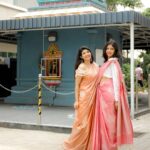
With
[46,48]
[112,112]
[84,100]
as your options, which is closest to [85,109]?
[84,100]

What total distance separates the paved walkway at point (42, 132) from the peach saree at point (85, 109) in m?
1.20

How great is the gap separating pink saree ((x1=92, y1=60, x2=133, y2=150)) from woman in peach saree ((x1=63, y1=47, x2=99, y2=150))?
1.15 feet

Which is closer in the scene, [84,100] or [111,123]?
[111,123]

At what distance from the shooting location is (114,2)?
35812mm

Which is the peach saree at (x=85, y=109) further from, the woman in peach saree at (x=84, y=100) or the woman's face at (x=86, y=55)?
the woman's face at (x=86, y=55)

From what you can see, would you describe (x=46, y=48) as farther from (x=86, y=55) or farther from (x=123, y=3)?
(x=123, y=3)

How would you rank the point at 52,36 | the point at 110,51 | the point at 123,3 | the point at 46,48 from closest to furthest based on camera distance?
the point at 110,51, the point at 52,36, the point at 46,48, the point at 123,3

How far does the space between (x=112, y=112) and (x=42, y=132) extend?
410 cm

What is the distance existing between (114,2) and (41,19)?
21893 millimetres

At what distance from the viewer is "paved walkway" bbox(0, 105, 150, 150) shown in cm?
895

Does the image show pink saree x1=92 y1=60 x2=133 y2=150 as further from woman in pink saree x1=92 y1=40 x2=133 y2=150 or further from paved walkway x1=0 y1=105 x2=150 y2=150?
paved walkway x1=0 y1=105 x2=150 y2=150

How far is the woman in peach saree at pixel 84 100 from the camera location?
292 inches

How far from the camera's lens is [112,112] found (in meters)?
6.98

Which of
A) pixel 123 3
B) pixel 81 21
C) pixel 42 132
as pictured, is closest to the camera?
pixel 42 132
